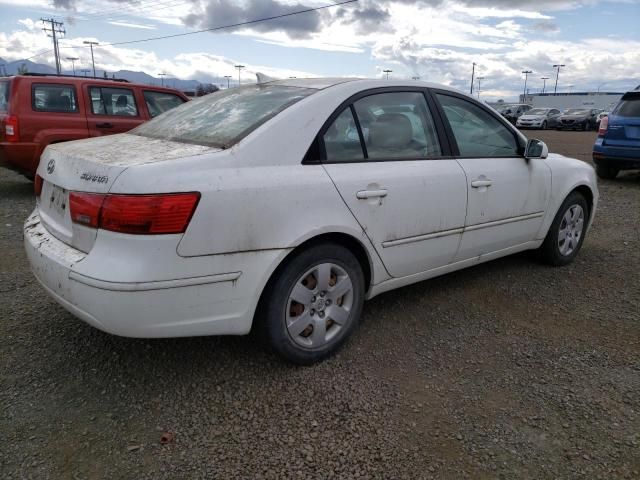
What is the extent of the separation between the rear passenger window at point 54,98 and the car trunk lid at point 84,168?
188 inches

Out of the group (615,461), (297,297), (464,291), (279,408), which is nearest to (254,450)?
(279,408)

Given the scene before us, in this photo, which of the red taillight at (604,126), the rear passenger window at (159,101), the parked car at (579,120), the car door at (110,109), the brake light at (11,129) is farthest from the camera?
the parked car at (579,120)

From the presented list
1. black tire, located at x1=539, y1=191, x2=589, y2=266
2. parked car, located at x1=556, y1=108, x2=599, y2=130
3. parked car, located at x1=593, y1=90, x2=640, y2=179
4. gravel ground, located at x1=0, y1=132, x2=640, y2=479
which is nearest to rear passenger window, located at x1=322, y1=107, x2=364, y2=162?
gravel ground, located at x1=0, y1=132, x2=640, y2=479

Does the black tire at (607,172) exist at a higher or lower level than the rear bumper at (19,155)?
lower

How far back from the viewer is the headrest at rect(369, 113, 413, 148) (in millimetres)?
3090

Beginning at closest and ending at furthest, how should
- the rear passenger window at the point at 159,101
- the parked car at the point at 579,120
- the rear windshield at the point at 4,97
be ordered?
A: the rear windshield at the point at 4,97 < the rear passenger window at the point at 159,101 < the parked car at the point at 579,120

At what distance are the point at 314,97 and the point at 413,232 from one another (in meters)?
1.02

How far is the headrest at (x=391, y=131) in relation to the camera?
3090 millimetres

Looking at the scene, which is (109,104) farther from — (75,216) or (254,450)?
(254,450)

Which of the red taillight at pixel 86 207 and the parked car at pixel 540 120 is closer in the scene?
the red taillight at pixel 86 207

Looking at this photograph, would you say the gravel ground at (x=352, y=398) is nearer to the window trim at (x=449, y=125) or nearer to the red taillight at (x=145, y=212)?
the red taillight at (x=145, y=212)

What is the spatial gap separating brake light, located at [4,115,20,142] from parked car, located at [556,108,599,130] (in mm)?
32502

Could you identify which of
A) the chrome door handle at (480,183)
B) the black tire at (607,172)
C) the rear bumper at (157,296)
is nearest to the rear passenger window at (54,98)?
the rear bumper at (157,296)

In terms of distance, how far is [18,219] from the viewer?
6055 millimetres
